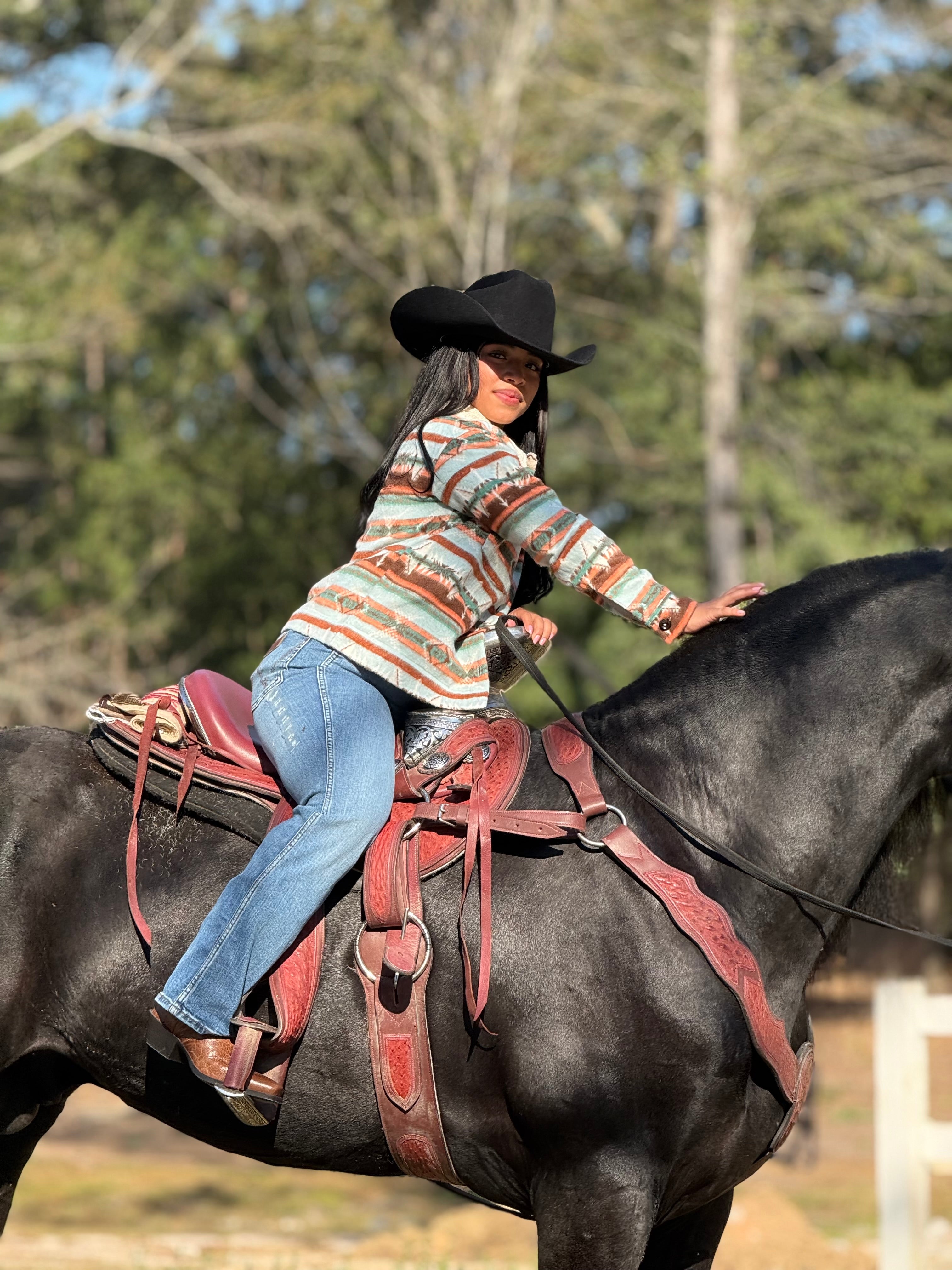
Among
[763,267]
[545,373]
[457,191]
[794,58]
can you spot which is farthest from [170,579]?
[545,373]

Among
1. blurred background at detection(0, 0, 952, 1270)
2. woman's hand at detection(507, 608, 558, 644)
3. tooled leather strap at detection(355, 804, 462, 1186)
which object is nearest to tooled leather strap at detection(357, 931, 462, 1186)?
tooled leather strap at detection(355, 804, 462, 1186)

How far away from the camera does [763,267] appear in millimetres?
18500

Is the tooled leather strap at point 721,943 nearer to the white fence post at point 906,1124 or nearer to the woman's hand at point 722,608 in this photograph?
the woman's hand at point 722,608

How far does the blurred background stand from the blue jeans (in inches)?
356

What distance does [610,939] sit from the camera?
9.98 feet

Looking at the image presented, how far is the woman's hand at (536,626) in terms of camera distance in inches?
145

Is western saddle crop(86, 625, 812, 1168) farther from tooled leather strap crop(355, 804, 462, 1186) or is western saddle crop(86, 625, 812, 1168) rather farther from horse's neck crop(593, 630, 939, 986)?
horse's neck crop(593, 630, 939, 986)

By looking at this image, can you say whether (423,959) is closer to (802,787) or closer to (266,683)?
(266,683)

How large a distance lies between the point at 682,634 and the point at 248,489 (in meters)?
17.1

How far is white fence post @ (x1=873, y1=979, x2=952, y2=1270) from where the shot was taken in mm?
6137

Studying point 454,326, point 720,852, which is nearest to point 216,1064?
point 720,852

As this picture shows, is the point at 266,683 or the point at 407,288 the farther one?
the point at 407,288

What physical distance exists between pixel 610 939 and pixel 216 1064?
3.03ft

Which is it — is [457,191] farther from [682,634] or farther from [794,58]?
[682,634]
